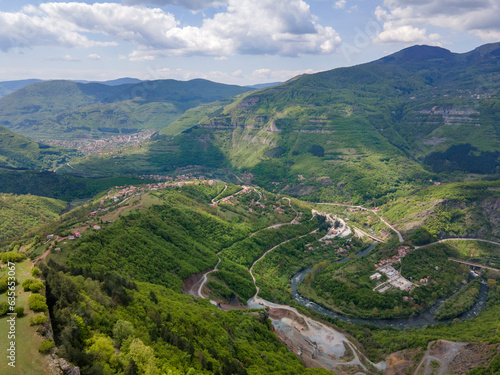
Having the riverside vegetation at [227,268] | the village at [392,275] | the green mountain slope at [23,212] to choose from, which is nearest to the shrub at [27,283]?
the riverside vegetation at [227,268]

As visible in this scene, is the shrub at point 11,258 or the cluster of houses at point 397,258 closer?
the shrub at point 11,258

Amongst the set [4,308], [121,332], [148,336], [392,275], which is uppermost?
[4,308]

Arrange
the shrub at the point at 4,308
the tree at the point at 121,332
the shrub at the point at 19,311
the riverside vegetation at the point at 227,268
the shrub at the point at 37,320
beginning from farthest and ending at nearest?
the riverside vegetation at the point at 227,268 → the tree at the point at 121,332 → the shrub at the point at 19,311 → the shrub at the point at 4,308 → the shrub at the point at 37,320

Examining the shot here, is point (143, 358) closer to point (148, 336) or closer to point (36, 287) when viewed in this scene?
point (148, 336)

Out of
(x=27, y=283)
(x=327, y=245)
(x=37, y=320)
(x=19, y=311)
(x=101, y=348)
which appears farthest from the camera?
(x=327, y=245)

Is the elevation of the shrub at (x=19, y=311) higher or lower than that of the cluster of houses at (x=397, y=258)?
higher

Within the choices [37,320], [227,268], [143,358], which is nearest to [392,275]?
[227,268]

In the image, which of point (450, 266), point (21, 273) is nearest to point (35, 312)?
point (21, 273)

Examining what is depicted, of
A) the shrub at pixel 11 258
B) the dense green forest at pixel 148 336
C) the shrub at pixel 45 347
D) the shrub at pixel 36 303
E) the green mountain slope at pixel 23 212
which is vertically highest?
the shrub at pixel 36 303

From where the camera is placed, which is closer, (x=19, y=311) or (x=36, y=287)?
(x=19, y=311)

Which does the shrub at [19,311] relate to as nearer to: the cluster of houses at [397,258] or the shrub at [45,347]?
the shrub at [45,347]

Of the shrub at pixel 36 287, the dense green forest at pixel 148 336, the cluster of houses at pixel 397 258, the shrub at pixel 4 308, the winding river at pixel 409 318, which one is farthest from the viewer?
the cluster of houses at pixel 397 258
